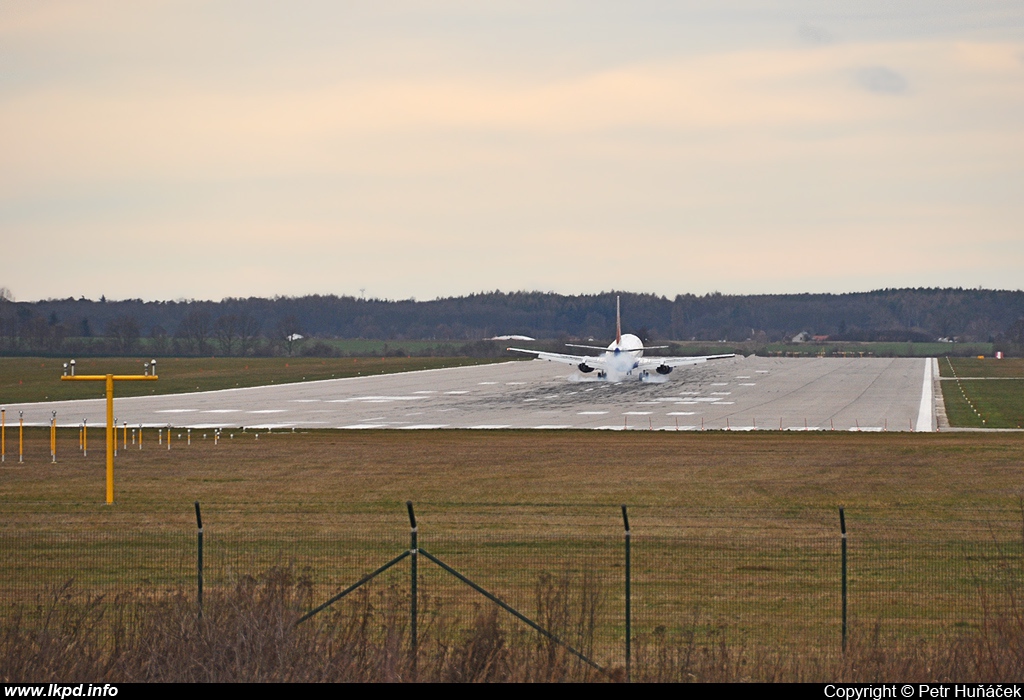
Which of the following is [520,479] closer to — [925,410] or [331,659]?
[331,659]

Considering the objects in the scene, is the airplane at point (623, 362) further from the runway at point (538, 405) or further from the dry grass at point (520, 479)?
the dry grass at point (520, 479)

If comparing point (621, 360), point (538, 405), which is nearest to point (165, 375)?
point (621, 360)

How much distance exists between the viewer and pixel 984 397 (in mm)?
82562

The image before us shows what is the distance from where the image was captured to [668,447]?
4653 cm

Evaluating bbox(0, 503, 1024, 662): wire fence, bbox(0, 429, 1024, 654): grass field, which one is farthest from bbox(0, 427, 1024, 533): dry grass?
bbox(0, 503, 1024, 662): wire fence

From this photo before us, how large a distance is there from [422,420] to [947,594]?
45.4 m

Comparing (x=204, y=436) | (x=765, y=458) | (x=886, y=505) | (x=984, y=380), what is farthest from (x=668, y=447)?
(x=984, y=380)

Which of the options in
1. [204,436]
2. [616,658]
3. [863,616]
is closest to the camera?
[616,658]

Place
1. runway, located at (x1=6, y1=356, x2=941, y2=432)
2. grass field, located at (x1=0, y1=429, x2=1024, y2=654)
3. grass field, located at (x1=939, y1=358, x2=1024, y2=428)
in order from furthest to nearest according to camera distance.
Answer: grass field, located at (x1=939, y1=358, x2=1024, y2=428), runway, located at (x1=6, y1=356, x2=941, y2=432), grass field, located at (x1=0, y1=429, x2=1024, y2=654)

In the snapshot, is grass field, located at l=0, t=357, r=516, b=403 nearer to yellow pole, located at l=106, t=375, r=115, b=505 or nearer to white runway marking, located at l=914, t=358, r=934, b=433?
yellow pole, located at l=106, t=375, r=115, b=505

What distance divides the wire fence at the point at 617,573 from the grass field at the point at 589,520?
0.07 m

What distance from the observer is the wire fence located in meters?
16.7

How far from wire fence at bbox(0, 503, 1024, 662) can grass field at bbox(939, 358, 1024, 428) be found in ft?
130
